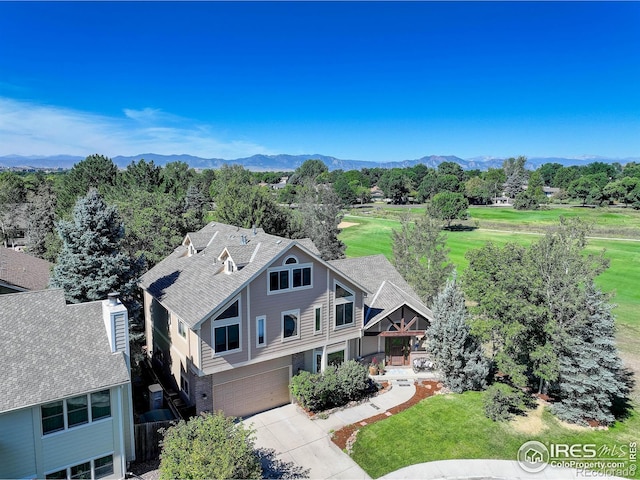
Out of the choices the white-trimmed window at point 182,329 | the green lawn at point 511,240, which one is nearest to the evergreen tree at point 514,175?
the green lawn at point 511,240

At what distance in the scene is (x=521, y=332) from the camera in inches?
810

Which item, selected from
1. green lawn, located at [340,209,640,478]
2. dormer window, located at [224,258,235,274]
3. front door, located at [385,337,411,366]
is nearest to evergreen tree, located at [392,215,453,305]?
front door, located at [385,337,411,366]

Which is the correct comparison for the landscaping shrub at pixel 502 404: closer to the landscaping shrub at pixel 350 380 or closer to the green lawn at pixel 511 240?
the landscaping shrub at pixel 350 380

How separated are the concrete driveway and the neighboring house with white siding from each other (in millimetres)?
5639

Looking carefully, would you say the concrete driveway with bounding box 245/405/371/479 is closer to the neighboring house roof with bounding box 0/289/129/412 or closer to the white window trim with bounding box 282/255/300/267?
the neighboring house roof with bounding box 0/289/129/412

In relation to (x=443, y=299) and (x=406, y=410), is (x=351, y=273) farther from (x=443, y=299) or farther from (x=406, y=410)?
(x=406, y=410)

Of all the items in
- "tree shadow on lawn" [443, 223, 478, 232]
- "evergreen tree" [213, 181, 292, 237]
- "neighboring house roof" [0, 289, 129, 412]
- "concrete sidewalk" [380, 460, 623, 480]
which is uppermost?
"evergreen tree" [213, 181, 292, 237]

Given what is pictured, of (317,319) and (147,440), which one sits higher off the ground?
(317,319)

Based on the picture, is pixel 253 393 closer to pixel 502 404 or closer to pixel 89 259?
pixel 89 259

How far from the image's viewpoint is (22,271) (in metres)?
26.6

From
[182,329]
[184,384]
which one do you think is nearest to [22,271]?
[182,329]

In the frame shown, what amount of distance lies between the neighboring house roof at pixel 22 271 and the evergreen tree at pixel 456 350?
2464cm

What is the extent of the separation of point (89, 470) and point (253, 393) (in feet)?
25.0

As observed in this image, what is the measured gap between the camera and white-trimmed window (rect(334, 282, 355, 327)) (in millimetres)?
22125
